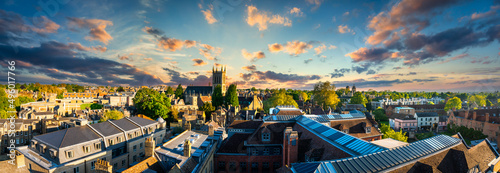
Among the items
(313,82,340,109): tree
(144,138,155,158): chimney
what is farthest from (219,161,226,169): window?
(313,82,340,109): tree

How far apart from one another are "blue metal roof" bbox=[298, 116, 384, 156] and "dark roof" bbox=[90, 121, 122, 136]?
83.7ft

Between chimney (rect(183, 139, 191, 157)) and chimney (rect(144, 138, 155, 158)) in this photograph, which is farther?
chimney (rect(183, 139, 191, 157))

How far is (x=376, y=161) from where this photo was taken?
371 inches

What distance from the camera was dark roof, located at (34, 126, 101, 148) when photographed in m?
21.9

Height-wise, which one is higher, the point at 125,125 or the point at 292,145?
the point at 292,145

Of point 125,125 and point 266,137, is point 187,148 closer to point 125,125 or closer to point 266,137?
point 266,137

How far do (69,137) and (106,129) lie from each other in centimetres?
429

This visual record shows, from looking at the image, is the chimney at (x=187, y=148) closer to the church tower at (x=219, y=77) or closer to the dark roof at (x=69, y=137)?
the dark roof at (x=69, y=137)

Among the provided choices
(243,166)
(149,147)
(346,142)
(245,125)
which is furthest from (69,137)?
(346,142)

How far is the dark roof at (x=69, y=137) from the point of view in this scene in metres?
21.9

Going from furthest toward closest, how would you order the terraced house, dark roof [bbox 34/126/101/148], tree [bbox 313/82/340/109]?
tree [bbox 313/82/340/109]
dark roof [bbox 34/126/101/148]
the terraced house

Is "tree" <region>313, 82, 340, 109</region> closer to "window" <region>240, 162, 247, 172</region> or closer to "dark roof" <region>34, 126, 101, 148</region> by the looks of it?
"window" <region>240, 162, 247, 172</region>

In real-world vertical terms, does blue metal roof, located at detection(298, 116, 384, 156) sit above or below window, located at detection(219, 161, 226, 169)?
above

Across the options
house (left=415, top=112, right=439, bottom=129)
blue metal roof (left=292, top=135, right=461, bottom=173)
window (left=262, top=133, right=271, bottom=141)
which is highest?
blue metal roof (left=292, top=135, right=461, bottom=173)
